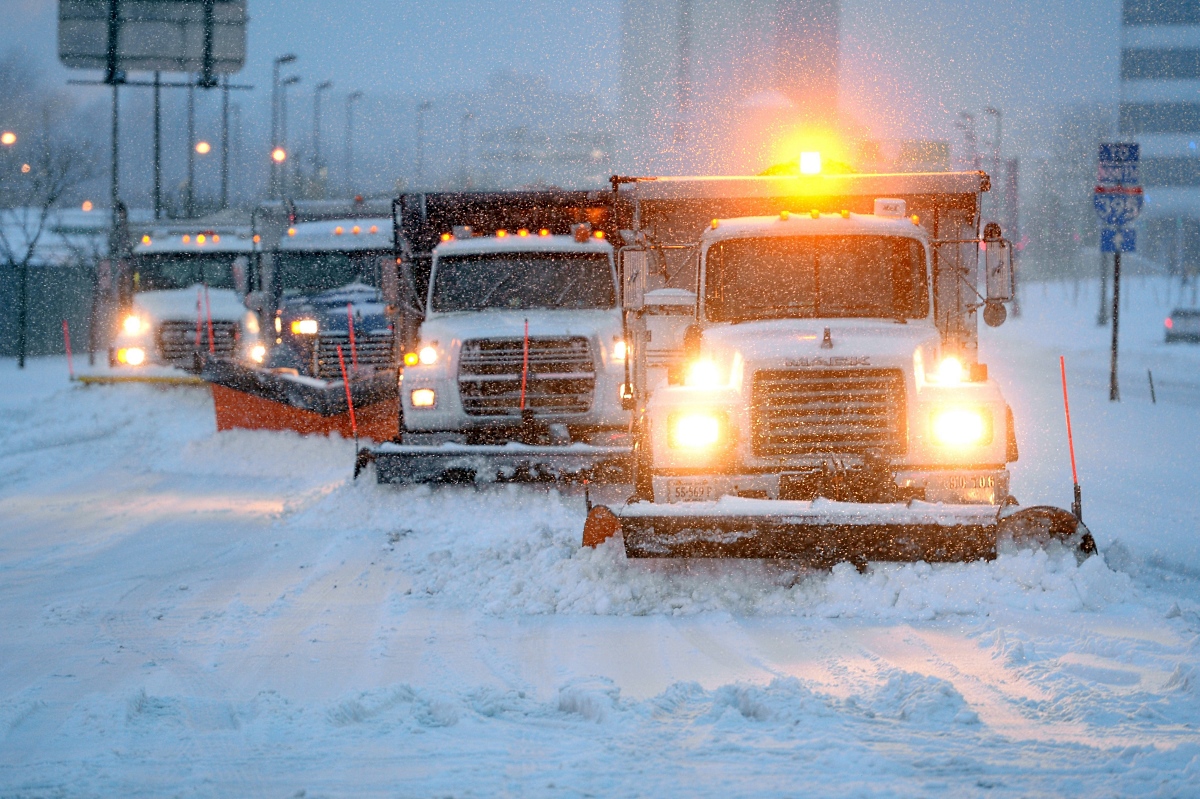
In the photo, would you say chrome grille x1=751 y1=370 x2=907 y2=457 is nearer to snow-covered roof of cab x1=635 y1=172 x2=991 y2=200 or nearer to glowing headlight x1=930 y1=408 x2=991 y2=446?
glowing headlight x1=930 y1=408 x2=991 y2=446

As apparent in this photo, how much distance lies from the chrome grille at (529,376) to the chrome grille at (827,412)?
486cm

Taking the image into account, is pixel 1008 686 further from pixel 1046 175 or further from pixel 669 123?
pixel 1046 175

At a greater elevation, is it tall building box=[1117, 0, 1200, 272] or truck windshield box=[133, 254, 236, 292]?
tall building box=[1117, 0, 1200, 272]

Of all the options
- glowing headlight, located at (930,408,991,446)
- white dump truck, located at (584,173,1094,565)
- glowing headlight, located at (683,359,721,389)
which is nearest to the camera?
white dump truck, located at (584,173,1094,565)

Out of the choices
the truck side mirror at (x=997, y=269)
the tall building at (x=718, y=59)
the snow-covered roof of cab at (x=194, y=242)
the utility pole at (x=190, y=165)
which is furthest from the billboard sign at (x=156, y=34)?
the tall building at (x=718, y=59)

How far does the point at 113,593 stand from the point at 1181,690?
612cm

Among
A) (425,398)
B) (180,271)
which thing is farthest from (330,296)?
(425,398)

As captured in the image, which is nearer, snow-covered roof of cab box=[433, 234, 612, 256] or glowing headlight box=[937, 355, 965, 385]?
glowing headlight box=[937, 355, 965, 385]

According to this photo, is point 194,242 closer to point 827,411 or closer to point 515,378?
point 515,378

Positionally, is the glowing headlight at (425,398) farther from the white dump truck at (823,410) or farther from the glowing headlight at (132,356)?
the glowing headlight at (132,356)

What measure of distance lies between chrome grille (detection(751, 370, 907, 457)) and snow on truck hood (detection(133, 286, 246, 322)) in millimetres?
14693

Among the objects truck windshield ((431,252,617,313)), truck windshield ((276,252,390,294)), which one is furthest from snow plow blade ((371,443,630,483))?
truck windshield ((276,252,390,294))

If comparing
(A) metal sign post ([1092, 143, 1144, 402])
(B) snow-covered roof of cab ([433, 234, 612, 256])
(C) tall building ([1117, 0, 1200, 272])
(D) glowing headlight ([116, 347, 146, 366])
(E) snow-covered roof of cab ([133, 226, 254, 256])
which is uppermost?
(C) tall building ([1117, 0, 1200, 272])

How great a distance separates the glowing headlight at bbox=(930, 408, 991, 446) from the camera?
27.5ft
